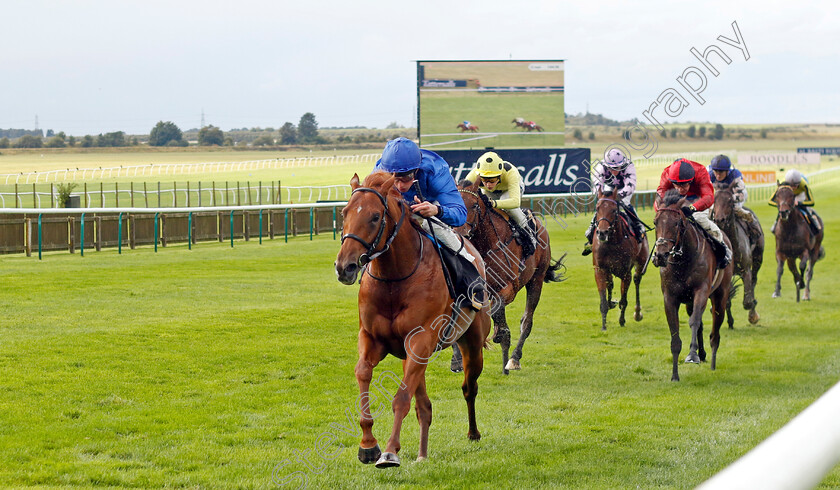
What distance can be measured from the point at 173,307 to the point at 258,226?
44.9 feet

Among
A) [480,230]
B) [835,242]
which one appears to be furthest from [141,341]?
[835,242]

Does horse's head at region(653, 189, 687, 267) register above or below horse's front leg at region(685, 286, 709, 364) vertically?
above

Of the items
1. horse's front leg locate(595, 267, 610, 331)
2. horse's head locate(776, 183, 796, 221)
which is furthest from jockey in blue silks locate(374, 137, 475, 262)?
horse's head locate(776, 183, 796, 221)

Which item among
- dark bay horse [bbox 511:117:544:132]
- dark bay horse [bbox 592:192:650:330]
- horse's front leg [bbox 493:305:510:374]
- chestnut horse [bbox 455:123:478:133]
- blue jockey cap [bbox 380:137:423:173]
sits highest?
dark bay horse [bbox 511:117:544:132]

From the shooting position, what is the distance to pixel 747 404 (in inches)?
288

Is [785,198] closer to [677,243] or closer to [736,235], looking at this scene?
[736,235]

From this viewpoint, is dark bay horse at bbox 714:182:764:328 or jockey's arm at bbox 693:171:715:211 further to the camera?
dark bay horse at bbox 714:182:764:328

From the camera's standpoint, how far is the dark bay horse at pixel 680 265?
8500 millimetres

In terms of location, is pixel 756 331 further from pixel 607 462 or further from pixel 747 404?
pixel 607 462

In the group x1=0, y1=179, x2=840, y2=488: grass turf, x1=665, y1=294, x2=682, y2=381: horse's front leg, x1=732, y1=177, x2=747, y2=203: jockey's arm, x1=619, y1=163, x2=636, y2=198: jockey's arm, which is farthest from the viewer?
x1=732, y1=177, x2=747, y2=203: jockey's arm

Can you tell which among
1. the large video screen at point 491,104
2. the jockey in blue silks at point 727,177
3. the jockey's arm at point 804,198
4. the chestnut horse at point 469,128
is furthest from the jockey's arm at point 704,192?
the chestnut horse at point 469,128

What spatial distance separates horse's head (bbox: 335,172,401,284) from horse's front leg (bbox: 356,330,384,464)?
1.77 ft

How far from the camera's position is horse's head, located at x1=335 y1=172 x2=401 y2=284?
14.7ft

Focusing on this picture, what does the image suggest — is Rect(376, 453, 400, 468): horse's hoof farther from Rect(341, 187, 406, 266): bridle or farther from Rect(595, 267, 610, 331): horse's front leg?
Rect(595, 267, 610, 331): horse's front leg
